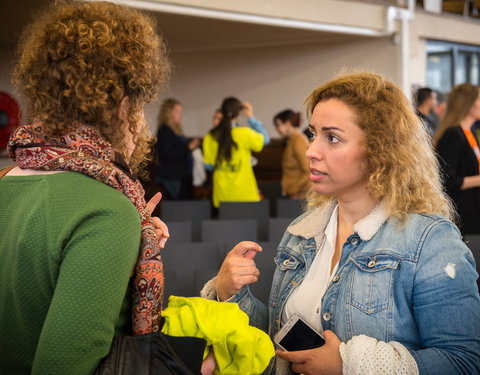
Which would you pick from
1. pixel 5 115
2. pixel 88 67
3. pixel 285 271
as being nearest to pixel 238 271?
pixel 285 271

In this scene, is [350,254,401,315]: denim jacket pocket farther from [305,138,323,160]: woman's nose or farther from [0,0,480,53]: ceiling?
[0,0,480,53]: ceiling

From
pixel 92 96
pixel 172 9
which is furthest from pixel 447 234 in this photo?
pixel 172 9

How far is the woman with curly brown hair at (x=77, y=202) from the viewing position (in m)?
1.12

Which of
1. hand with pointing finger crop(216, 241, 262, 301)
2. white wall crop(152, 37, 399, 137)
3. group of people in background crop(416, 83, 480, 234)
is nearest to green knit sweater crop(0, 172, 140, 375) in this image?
hand with pointing finger crop(216, 241, 262, 301)

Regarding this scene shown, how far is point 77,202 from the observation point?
1.14 m

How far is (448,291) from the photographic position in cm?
155

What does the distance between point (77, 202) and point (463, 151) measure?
3.60 m

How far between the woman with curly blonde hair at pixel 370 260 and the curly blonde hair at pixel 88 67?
0.60 metres

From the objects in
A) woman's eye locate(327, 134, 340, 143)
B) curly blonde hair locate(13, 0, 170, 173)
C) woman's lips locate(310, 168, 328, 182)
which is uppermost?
curly blonde hair locate(13, 0, 170, 173)

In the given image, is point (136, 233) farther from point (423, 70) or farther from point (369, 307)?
point (423, 70)

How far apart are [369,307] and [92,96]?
885 millimetres

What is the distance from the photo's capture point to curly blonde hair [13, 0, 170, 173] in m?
1.21

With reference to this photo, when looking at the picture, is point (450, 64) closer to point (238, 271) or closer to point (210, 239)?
point (210, 239)

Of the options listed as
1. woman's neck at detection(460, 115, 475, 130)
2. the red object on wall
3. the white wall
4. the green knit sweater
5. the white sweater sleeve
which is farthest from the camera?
the red object on wall
